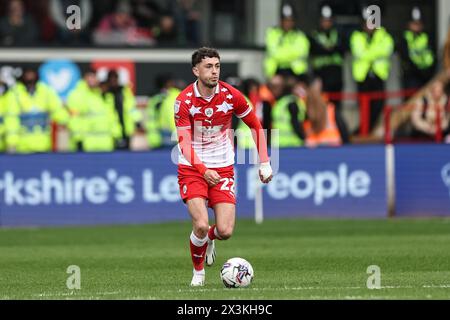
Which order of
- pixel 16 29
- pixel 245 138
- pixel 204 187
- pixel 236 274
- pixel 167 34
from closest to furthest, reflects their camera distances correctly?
pixel 236 274 < pixel 204 187 < pixel 245 138 < pixel 16 29 < pixel 167 34

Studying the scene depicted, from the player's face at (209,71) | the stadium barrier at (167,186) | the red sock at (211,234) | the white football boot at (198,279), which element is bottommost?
the stadium barrier at (167,186)

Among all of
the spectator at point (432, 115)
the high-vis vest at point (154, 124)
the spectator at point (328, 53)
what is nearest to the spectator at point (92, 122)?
the high-vis vest at point (154, 124)

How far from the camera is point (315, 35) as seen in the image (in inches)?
1104

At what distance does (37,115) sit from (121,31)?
16.0 feet

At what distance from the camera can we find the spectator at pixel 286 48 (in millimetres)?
27375

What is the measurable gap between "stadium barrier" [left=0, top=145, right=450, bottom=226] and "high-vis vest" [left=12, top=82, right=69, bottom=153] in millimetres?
1330

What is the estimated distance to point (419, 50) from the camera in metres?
28.1

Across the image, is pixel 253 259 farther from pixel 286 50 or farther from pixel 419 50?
pixel 419 50

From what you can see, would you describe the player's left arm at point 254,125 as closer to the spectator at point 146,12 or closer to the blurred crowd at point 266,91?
the blurred crowd at point 266,91

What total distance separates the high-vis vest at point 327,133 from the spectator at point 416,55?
3.02m

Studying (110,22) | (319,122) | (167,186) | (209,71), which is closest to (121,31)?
(110,22)

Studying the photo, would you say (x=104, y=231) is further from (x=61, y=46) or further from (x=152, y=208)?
(x=61, y=46)
